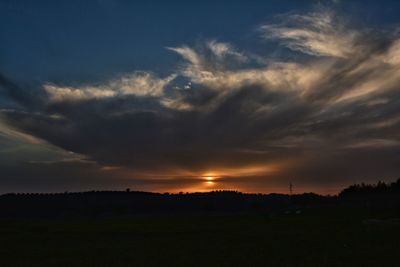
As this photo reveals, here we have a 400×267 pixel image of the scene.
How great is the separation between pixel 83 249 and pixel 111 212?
151533 millimetres

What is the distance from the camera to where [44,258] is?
3894 centimetres

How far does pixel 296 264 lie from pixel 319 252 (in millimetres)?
6869

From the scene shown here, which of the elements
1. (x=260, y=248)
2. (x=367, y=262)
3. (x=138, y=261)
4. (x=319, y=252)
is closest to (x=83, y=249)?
(x=138, y=261)

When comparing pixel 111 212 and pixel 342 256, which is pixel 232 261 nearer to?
pixel 342 256

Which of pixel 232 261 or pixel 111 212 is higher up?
pixel 111 212

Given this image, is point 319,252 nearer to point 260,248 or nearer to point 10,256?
point 260,248

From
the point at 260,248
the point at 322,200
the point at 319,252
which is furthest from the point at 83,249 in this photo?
the point at 322,200

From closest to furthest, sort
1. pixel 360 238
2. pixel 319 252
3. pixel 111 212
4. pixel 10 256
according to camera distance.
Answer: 1. pixel 319 252
2. pixel 10 256
3. pixel 360 238
4. pixel 111 212

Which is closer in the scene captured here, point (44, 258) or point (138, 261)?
point (138, 261)

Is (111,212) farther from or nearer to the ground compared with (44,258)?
farther from the ground

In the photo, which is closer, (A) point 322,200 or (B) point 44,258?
(B) point 44,258

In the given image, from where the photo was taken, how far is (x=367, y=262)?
32031mm

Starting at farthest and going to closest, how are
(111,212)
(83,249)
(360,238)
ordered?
(111,212) < (360,238) < (83,249)

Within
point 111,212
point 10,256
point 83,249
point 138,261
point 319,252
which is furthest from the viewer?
point 111,212
